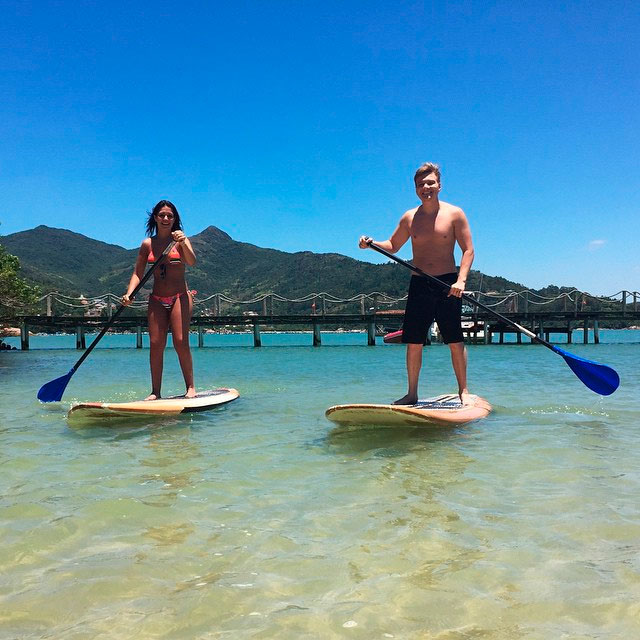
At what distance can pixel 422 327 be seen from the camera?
18.1ft

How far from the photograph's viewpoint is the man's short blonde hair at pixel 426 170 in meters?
5.57

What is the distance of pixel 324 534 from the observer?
2.63 meters

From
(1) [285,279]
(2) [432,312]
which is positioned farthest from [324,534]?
(1) [285,279]

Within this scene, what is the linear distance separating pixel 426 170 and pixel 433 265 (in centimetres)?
92

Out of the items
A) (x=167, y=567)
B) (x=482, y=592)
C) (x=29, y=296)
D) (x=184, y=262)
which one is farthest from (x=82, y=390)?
(x=29, y=296)

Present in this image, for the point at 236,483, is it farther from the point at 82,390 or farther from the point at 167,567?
the point at 82,390

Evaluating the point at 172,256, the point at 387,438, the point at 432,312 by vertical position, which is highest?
the point at 172,256

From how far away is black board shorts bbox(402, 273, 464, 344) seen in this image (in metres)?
5.55

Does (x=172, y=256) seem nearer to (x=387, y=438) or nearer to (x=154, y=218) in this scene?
(x=154, y=218)

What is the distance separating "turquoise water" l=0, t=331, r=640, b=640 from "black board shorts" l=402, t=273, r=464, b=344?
0.95 m

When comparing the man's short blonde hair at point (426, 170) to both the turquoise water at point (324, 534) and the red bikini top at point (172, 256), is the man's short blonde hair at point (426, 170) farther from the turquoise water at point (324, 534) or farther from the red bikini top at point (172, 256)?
the red bikini top at point (172, 256)

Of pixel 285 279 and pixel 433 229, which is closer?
pixel 433 229

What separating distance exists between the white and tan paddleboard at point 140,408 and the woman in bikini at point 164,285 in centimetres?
45

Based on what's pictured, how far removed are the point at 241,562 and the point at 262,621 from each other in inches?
18.9
